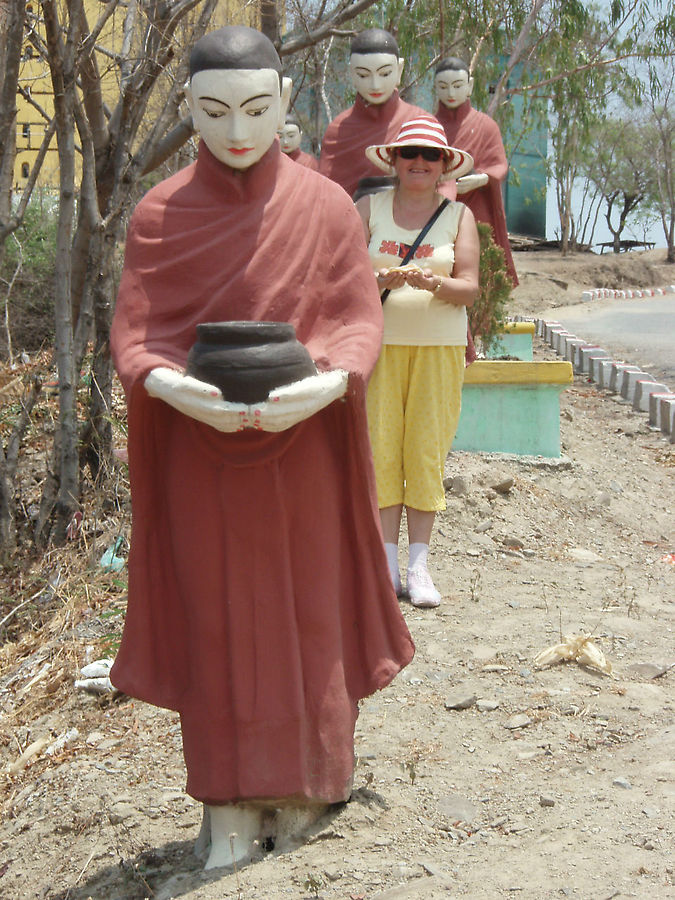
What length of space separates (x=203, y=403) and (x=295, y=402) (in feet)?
A: 0.73

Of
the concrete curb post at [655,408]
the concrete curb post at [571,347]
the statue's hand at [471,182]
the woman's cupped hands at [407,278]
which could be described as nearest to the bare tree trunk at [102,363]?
the statue's hand at [471,182]

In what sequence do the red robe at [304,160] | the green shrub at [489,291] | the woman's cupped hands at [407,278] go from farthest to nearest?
the green shrub at [489,291]
the red robe at [304,160]
the woman's cupped hands at [407,278]

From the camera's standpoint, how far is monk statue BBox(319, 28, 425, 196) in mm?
5547

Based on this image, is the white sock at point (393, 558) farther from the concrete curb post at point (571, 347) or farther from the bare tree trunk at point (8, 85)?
the concrete curb post at point (571, 347)

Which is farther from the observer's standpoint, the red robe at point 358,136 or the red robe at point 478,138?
the red robe at point 478,138

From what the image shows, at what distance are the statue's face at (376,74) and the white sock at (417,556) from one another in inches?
93.1

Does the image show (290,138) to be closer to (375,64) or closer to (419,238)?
(375,64)

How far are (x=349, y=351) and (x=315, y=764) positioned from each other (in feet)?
3.62

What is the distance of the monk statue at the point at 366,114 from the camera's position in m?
5.55

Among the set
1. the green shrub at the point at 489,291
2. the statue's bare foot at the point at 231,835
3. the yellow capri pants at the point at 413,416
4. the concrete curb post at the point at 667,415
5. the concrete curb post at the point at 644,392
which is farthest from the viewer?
the concrete curb post at the point at 644,392

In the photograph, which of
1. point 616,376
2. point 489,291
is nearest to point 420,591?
point 489,291

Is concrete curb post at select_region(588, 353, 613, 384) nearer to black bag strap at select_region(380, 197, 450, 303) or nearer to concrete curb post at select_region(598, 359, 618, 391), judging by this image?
concrete curb post at select_region(598, 359, 618, 391)

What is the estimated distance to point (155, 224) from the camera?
116 inches

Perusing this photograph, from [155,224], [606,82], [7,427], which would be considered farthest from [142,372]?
[606,82]
